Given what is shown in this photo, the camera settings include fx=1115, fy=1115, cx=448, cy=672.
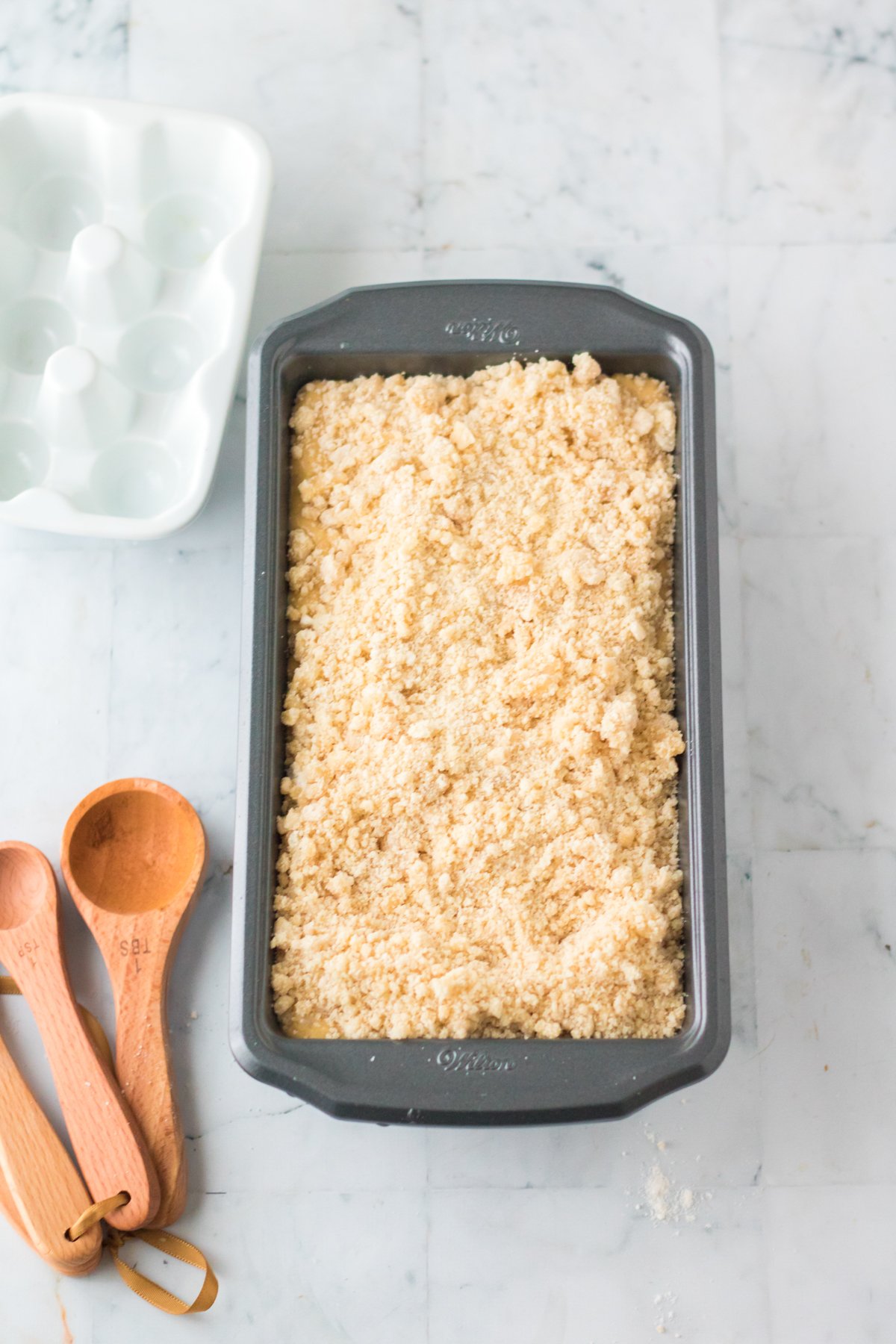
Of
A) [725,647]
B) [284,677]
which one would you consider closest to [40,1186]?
[284,677]

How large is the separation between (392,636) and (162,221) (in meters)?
0.63

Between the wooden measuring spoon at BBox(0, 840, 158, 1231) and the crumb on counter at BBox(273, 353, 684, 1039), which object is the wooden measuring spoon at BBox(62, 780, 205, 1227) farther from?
the crumb on counter at BBox(273, 353, 684, 1039)

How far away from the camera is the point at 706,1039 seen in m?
0.96

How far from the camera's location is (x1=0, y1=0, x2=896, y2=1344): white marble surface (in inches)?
46.4

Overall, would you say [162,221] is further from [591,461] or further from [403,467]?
[591,461]

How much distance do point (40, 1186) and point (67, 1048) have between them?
133mm

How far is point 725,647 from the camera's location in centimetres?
129

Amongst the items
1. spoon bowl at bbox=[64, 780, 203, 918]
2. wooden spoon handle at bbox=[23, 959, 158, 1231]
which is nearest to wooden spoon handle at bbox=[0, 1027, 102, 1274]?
wooden spoon handle at bbox=[23, 959, 158, 1231]

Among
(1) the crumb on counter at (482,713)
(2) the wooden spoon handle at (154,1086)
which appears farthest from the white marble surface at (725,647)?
(1) the crumb on counter at (482,713)

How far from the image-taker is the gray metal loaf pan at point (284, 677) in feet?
3.12

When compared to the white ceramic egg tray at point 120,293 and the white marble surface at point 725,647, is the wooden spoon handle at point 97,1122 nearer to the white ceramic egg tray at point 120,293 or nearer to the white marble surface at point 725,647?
the white marble surface at point 725,647

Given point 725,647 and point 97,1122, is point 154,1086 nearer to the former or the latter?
point 97,1122

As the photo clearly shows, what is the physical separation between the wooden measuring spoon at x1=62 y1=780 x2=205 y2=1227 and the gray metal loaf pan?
214 mm

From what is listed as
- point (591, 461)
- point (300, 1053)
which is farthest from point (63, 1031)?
point (591, 461)
